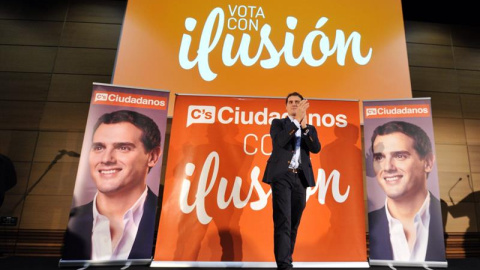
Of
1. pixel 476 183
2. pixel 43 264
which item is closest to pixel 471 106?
pixel 476 183

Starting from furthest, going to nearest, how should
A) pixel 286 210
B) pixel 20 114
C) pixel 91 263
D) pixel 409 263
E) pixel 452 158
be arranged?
pixel 452 158
pixel 20 114
pixel 409 263
pixel 91 263
pixel 286 210

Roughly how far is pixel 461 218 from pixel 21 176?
551cm

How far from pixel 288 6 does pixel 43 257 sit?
420 cm

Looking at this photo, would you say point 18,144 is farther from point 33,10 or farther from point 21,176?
point 33,10

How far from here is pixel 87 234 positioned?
2.49 metres

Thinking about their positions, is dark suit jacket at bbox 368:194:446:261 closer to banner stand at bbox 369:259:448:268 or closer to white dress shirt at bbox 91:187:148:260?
banner stand at bbox 369:259:448:268

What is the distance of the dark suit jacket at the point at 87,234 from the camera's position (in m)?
2.44

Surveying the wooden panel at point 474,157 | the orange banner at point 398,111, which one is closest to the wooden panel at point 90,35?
the orange banner at point 398,111

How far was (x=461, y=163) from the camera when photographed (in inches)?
149

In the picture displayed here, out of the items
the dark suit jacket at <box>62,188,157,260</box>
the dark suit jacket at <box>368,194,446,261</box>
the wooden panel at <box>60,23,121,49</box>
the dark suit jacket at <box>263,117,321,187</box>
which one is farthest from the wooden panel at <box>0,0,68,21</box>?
the dark suit jacket at <box>368,194,446,261</box>

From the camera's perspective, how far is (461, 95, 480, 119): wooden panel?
13.1 ft

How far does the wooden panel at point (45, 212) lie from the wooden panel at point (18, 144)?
543 mm

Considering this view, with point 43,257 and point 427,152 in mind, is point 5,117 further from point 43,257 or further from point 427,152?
point 427,152

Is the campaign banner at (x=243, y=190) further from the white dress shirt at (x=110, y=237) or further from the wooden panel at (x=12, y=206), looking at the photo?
the wooden panel at (x=12, y=206)
